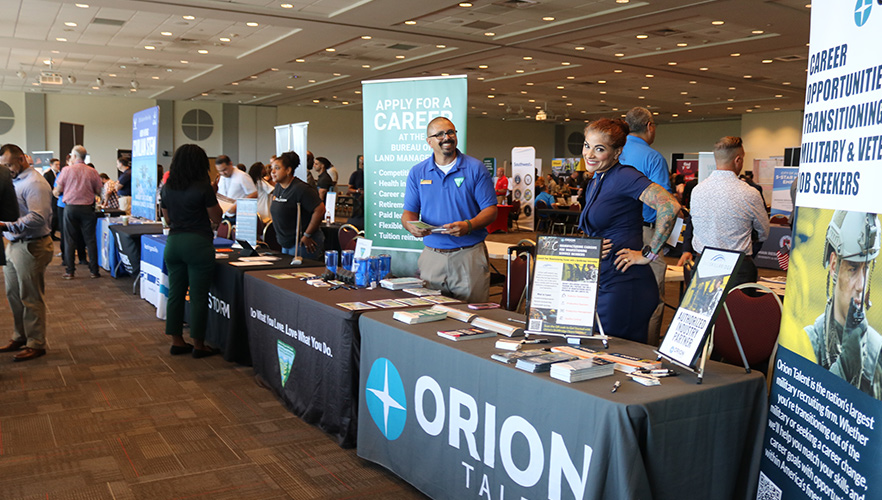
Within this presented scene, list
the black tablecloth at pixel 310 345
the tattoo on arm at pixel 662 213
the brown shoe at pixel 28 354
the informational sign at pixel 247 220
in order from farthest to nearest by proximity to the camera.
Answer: the informational sign at pixel 247 220 → the brown shoe at pixel 28 354 → the black tablecloth at pixel 310 345 → the tattoo on arm at pixel 662 213

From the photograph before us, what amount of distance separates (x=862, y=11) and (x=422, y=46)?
10.9 metres

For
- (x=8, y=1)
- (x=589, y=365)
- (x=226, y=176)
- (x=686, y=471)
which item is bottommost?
(x=686, y=471)

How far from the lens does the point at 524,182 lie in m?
14.3

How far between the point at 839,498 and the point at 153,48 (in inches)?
530

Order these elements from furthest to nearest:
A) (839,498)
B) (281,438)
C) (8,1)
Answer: (8,1) < (281,438) < (839,498)

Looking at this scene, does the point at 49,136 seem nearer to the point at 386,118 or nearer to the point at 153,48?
the point at 153,48

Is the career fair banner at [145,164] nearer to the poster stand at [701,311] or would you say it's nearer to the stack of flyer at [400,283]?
the stack of flyer at [400,283]

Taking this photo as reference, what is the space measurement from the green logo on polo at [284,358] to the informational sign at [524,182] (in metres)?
10.5

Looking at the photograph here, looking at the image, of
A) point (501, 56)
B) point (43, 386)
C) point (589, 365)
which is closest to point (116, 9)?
point (501, 56)

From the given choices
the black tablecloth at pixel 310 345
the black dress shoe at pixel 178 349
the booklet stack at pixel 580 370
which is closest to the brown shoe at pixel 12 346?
the black dress shoe at pixel 178 349

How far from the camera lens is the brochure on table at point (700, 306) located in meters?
1.86

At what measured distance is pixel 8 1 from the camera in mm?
9086

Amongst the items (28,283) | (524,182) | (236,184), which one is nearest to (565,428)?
(28,283)

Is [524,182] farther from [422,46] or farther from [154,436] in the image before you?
[154,436]
